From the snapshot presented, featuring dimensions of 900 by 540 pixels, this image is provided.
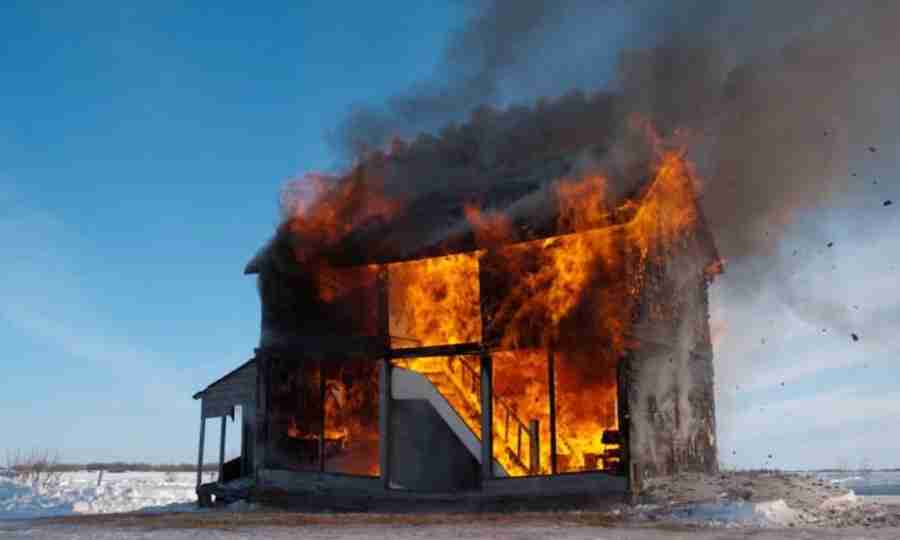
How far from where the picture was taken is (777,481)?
19500 millimetres

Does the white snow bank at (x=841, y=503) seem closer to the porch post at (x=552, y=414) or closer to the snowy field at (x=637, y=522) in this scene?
the snowy field at (x=637, y=522)

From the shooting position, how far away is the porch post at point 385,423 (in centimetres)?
2106

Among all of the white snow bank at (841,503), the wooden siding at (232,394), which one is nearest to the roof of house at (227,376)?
the wooden siding at (232,394)

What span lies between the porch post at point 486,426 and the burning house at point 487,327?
0.04 meters

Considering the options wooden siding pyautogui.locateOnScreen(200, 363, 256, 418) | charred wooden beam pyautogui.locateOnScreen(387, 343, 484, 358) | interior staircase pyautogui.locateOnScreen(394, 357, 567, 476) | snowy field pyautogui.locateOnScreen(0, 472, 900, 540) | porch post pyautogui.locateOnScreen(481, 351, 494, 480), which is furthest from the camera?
wooden siding pyautogui.locateOnScreen(200, 363, 256, 418)

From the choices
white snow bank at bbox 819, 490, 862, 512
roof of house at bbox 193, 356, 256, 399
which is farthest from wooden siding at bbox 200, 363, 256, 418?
white snow bank at bbox 819, 490, 862, 512

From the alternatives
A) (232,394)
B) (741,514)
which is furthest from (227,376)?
(741,514)

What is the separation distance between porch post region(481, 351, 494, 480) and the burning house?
38mm

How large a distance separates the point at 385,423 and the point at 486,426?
2915mm

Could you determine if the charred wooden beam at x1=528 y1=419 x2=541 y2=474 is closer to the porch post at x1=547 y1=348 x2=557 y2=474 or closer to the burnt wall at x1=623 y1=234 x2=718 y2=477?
the porch post at x1=547 y1=348 x2=557 y2=474

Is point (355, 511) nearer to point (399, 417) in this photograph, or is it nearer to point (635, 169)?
point (399, 417)

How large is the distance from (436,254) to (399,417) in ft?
13.9

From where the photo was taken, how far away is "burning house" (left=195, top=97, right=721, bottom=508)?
19.5 metres

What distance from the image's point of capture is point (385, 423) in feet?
70.5
